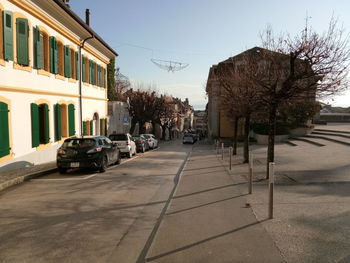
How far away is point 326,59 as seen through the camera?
10.1 m

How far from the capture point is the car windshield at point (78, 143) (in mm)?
13048

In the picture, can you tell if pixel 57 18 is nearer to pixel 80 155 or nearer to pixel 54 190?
pixel 80 155

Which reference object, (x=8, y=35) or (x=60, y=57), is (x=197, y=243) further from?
(x=60, y=57)

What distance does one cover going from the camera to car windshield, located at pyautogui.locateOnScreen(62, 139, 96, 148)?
13048 millimetres

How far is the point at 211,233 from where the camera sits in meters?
5.60

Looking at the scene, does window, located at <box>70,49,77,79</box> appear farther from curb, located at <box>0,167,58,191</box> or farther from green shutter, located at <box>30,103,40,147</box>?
curb, located at <box>0,167,58,191</box>

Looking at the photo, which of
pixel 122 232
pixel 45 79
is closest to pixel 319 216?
pixel 122 232

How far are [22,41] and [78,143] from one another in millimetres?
4737

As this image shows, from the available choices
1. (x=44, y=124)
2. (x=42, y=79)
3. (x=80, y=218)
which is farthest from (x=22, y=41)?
(x=80, y=218)

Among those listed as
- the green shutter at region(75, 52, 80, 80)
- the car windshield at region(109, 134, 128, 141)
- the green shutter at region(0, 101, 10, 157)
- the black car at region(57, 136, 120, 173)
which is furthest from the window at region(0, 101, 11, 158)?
the green shutter at region(75, 52, 80, 80)

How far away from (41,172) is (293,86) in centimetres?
932

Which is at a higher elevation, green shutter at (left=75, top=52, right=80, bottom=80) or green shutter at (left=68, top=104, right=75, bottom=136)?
→ green shutter at (left=75, top=52, right=80, bottom=80)

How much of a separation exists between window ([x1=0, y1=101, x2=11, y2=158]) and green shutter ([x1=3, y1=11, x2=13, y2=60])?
6.14 feet

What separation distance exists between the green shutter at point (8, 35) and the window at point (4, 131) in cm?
187
